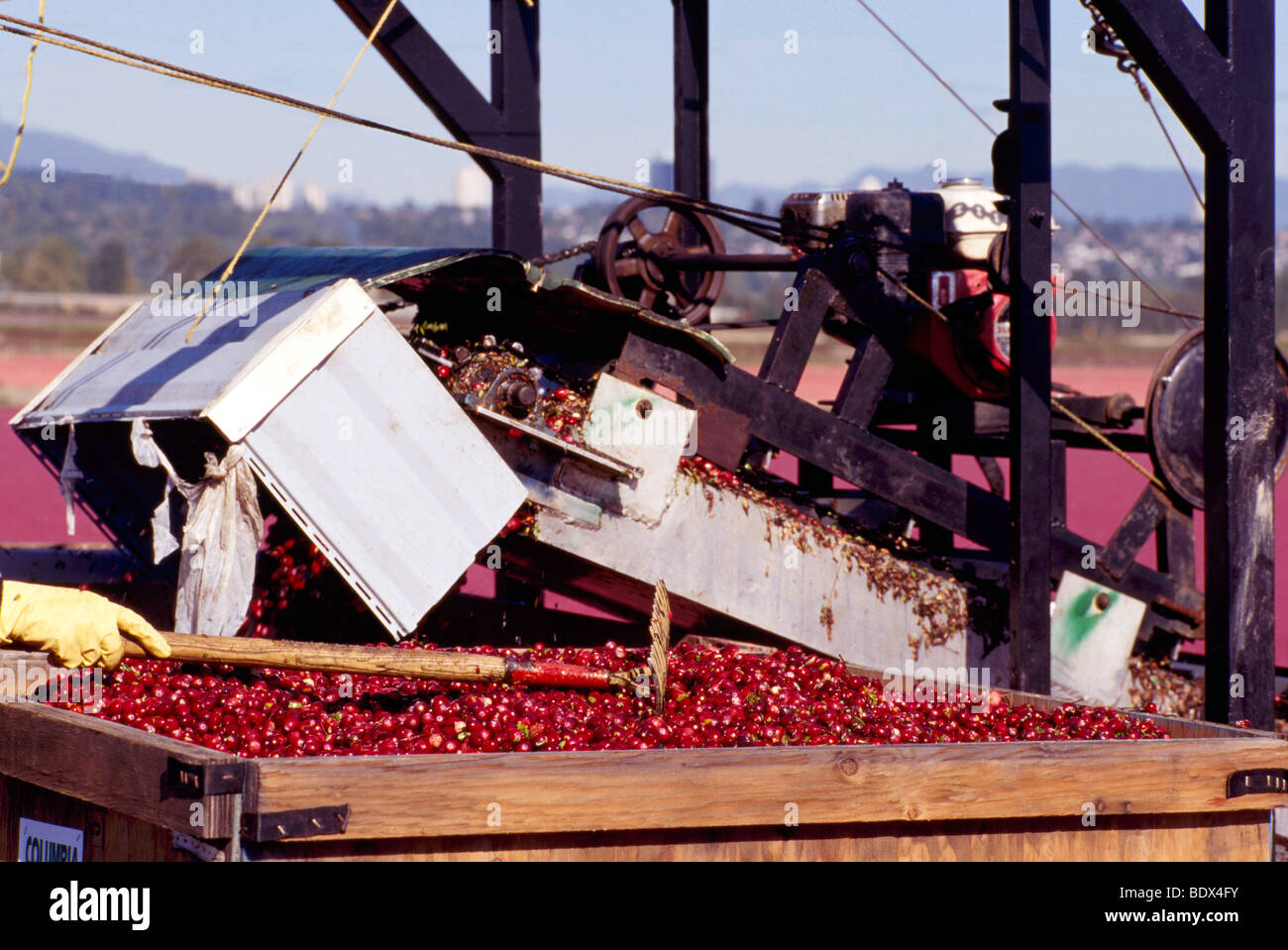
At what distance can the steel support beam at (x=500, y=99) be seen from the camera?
26.0 feet

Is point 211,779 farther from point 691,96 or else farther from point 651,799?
point 691,96

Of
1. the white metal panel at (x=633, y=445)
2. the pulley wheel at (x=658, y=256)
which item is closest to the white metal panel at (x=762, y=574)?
the white metal panel at (x=633, y=445)

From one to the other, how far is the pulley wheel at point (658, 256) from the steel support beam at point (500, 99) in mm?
515

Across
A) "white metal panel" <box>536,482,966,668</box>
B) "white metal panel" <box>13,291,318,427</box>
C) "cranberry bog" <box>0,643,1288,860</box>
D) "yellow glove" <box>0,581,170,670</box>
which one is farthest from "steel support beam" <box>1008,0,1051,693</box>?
"yellow glove" <box>0,581,170,670</box>

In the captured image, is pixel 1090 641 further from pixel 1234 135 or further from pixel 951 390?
pixel 1234 135

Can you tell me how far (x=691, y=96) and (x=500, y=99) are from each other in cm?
136

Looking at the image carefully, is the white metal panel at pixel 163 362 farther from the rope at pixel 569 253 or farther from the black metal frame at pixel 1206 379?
the rope at pixel 569 253

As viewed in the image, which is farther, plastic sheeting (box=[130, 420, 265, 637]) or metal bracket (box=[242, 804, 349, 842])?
plastic sheeting (box=[130, 420, 265, 637])

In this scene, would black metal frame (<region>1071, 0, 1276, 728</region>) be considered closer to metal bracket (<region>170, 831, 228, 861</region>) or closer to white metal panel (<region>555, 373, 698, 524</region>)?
white metal panel (<region>555, 373, 698, 524</region>)

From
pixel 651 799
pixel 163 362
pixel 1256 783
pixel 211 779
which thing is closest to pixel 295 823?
pixel 211 779

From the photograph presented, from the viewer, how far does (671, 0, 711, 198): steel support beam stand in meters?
9.02

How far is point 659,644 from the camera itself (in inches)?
199

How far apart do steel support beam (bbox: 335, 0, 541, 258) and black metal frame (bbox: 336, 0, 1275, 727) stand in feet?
0.36
